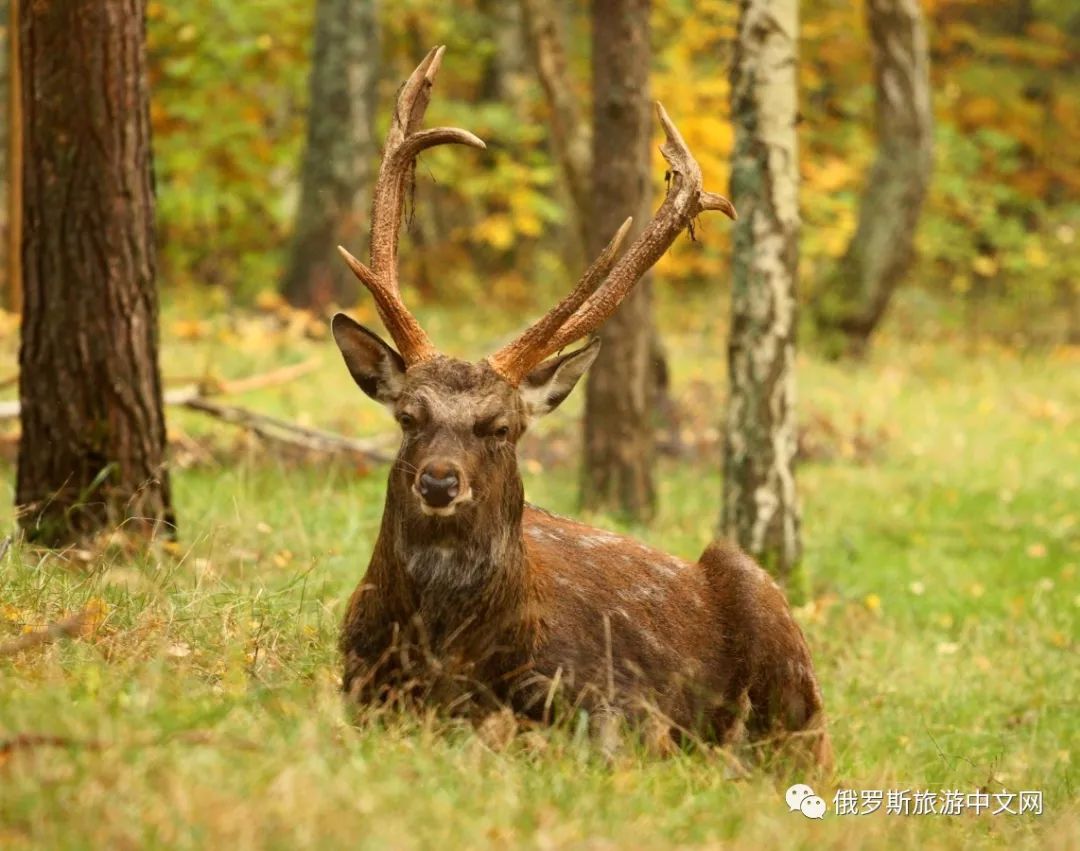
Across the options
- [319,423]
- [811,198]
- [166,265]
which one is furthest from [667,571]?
[166,265]

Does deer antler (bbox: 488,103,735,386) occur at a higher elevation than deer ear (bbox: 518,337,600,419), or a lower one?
higher

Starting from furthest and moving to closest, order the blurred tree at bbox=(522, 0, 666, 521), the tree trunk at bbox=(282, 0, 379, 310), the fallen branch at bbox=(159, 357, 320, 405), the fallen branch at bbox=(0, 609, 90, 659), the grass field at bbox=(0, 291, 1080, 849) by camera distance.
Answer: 1. the tree trunk at bbox=(282, 0, 379, 310)
2. the blurred tree at bbox=(522, 0, 666, 521)
3. the fallen branch at bbox=(159, 357, 320, 405)
4. the fallen branch at bbox=(0, 609, 90, 659)
5. the grass field at bbox=(0, 291, 1080, 849)

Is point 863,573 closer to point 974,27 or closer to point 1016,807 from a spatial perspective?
point 1016,807

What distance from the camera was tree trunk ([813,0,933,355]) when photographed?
1792 centimetres

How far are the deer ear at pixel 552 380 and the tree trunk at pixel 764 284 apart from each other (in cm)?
292

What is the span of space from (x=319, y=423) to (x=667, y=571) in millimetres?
6829

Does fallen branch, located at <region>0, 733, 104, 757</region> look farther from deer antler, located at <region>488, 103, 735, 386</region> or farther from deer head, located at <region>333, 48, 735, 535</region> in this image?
deer antler, located at <region>488, 103, 735, 386</region>

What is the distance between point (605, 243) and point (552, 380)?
4.40 m

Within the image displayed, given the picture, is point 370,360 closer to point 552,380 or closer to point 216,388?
point 552,380

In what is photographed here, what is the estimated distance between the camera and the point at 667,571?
6.71 m

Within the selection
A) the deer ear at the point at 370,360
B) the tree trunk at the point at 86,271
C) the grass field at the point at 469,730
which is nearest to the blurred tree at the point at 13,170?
the grass field at the point at 469,730

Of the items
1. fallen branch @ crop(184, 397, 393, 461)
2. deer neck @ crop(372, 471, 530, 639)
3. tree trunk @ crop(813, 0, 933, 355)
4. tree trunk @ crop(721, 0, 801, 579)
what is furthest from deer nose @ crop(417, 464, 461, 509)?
tree trunk @ crop(813, 0, 933, 355)

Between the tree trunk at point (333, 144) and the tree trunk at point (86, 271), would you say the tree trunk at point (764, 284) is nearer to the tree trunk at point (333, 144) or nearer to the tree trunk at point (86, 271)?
the tree trunk at point (86, 271)

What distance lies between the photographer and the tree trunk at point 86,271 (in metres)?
7.32
